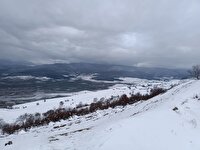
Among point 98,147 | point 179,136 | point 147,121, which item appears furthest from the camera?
point 147,121

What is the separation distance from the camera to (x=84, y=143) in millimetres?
15086

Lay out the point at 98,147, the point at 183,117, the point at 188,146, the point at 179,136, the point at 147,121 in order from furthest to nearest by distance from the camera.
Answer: the point at 183,117, the point at 147,121, the point at 179,136, the point at 188,146, the point at 98,147

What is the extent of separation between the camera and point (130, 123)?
54.2 feet

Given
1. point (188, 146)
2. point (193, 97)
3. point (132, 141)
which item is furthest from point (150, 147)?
point (193, 97)

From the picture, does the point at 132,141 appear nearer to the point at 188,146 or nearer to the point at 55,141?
the point at 188,146

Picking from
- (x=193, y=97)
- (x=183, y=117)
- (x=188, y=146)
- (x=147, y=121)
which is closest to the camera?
(x=188, y=146)

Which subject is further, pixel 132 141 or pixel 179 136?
pixel 179 136

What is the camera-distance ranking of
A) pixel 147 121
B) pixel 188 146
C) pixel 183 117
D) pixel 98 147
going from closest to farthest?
pixel 98 147 < pixel 188 146 < pixel 147 121 < pixel 183 117

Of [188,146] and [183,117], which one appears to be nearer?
[188,146]

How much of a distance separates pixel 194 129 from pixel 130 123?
450 cm

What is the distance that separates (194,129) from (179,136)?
6.67 feet

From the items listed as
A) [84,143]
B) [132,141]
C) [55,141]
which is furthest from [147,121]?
[55,141]

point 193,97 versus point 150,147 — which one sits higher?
point 193,97

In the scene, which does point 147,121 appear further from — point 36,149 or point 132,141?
point 36,149
